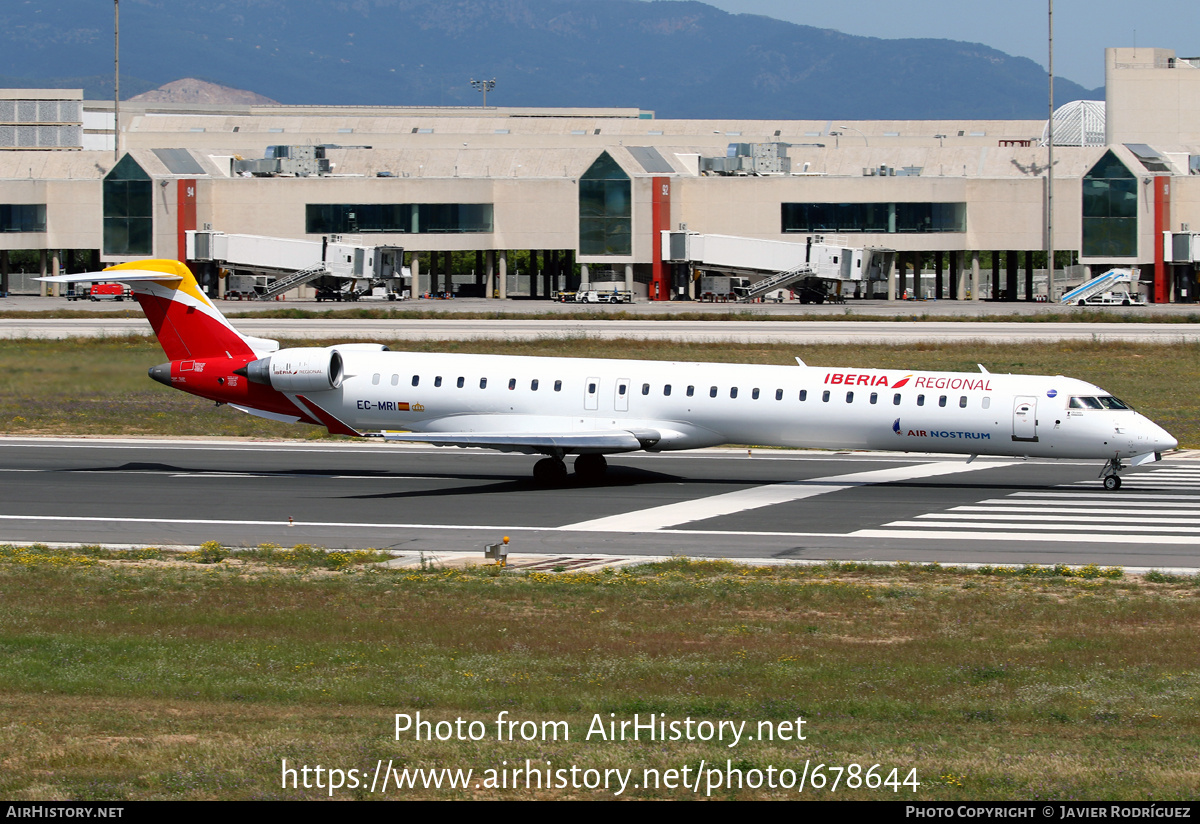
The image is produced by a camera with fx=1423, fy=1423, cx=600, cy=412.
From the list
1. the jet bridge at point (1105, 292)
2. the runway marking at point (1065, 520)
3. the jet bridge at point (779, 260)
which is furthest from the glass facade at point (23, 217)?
the runway marking at point (1065, 520)

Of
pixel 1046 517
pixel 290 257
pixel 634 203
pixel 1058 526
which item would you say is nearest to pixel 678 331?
pixel 1046 517

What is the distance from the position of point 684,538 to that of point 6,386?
2087 centimetres

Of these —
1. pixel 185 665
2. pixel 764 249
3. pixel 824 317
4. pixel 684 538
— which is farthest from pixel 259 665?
pixel 764 249

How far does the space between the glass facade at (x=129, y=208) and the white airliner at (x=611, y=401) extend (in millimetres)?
80943

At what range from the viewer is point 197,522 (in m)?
27.6

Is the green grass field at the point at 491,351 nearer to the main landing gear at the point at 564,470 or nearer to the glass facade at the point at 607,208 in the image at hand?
the main landing gear at the point at 564,470

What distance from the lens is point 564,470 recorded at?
1289 inches

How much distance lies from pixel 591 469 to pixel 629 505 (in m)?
3.80

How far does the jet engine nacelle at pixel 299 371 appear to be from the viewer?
109 feet

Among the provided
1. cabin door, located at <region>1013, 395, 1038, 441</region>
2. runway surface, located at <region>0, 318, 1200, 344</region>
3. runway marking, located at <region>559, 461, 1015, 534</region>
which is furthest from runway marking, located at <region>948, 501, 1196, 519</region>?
runway surface, located at <region>0, 318, 1200, 344</region>

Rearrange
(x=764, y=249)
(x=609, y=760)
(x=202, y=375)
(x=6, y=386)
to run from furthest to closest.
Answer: (x=764, y=249) < (x=6, y=386) < (x=202, y=375) < (x=609, y=760)

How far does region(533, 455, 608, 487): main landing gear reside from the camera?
32688 mm

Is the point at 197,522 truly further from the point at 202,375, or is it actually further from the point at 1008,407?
the point at 1008,407

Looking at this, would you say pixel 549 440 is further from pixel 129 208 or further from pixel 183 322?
pixel 129 208
